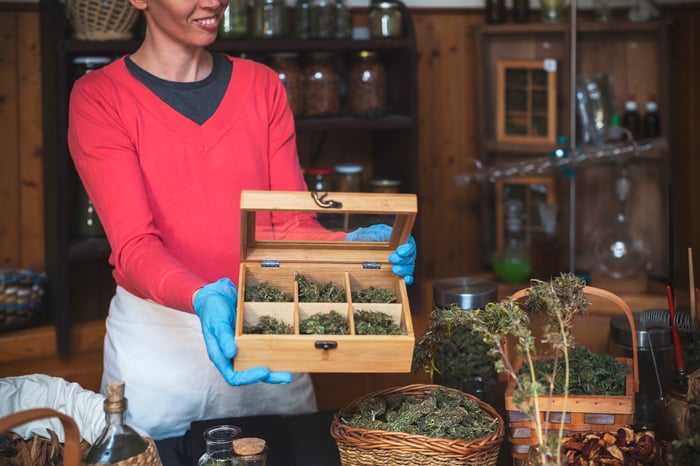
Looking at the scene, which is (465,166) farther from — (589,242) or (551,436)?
(551,436)

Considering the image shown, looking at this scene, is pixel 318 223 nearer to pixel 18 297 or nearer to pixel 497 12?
pixel 18 297

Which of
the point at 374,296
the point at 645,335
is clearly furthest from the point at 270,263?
the point at 645,335

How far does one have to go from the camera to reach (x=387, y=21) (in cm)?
346

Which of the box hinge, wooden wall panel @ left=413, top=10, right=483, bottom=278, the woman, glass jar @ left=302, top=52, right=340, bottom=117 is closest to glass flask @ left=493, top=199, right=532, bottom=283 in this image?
wooden wall panel @ left=413, top=10, right=483, bottom=278

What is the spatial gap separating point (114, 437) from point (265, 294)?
405mm

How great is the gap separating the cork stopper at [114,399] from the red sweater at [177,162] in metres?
0.46

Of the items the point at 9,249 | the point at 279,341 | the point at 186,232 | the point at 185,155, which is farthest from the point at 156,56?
the point at 9,249

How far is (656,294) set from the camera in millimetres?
3555

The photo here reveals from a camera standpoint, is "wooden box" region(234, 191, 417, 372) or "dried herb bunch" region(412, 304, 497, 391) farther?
"dried herb bunch" region(412, 304, 497, 391)

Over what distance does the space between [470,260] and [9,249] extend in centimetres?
191

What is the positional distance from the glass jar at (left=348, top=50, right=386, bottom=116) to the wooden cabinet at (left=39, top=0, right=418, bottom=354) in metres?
0.03

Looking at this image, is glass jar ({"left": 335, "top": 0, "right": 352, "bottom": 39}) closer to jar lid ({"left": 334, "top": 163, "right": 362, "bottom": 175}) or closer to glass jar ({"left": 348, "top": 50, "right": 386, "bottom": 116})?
glass jar ({"left": 348, "top": 50, "right": 386, "bottom": 116})

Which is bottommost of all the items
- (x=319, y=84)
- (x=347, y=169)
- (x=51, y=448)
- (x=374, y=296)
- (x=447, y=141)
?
(x=51, y=448)

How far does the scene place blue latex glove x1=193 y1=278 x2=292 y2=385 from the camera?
4.74 ft
